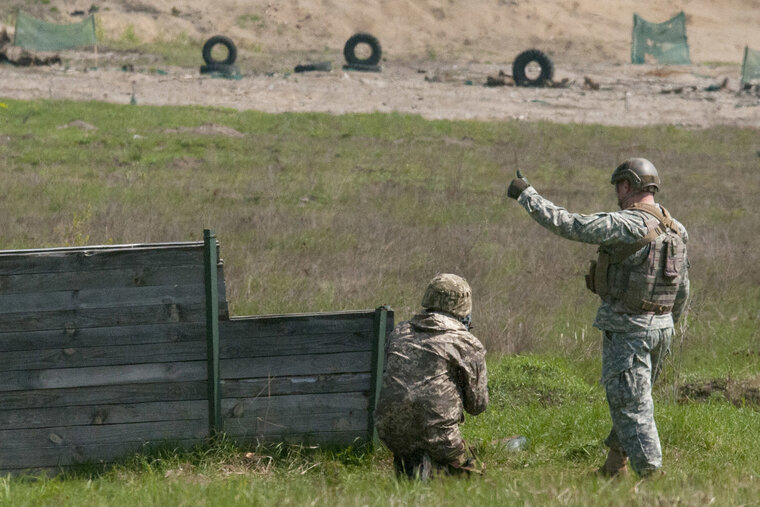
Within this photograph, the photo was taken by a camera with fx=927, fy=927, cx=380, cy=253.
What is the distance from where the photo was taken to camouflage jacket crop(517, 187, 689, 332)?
4707mm

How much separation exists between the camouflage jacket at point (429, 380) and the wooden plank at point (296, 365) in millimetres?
1040

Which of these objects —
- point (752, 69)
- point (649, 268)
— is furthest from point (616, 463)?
point (752, 69)

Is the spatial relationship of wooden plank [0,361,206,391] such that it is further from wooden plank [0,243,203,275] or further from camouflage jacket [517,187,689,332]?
camouflage jacket [517,187,689,332]

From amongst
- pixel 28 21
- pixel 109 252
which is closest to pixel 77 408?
pixel 109 252

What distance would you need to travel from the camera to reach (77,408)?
5.21m

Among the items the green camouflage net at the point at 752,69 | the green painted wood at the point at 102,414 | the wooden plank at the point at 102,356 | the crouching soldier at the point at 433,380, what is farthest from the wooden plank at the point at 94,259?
the green camouflage net at the point at 752,69

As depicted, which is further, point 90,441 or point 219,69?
point 219,69

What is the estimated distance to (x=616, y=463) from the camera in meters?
5.13

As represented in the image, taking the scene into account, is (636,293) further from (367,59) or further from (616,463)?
(367,59)

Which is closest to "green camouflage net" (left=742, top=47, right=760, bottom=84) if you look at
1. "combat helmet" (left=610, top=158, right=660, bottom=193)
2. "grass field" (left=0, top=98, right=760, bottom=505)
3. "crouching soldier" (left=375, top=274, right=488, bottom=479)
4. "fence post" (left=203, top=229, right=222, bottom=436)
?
"grass field" (left=0, top=98, right=760, bottom=505)

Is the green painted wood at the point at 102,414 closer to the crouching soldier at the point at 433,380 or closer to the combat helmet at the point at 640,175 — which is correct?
the crouching soldier at the point at 433,380

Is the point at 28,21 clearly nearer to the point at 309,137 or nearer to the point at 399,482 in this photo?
the point at 309,137

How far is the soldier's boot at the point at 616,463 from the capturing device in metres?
5.11

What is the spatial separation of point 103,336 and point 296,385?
113 cm
